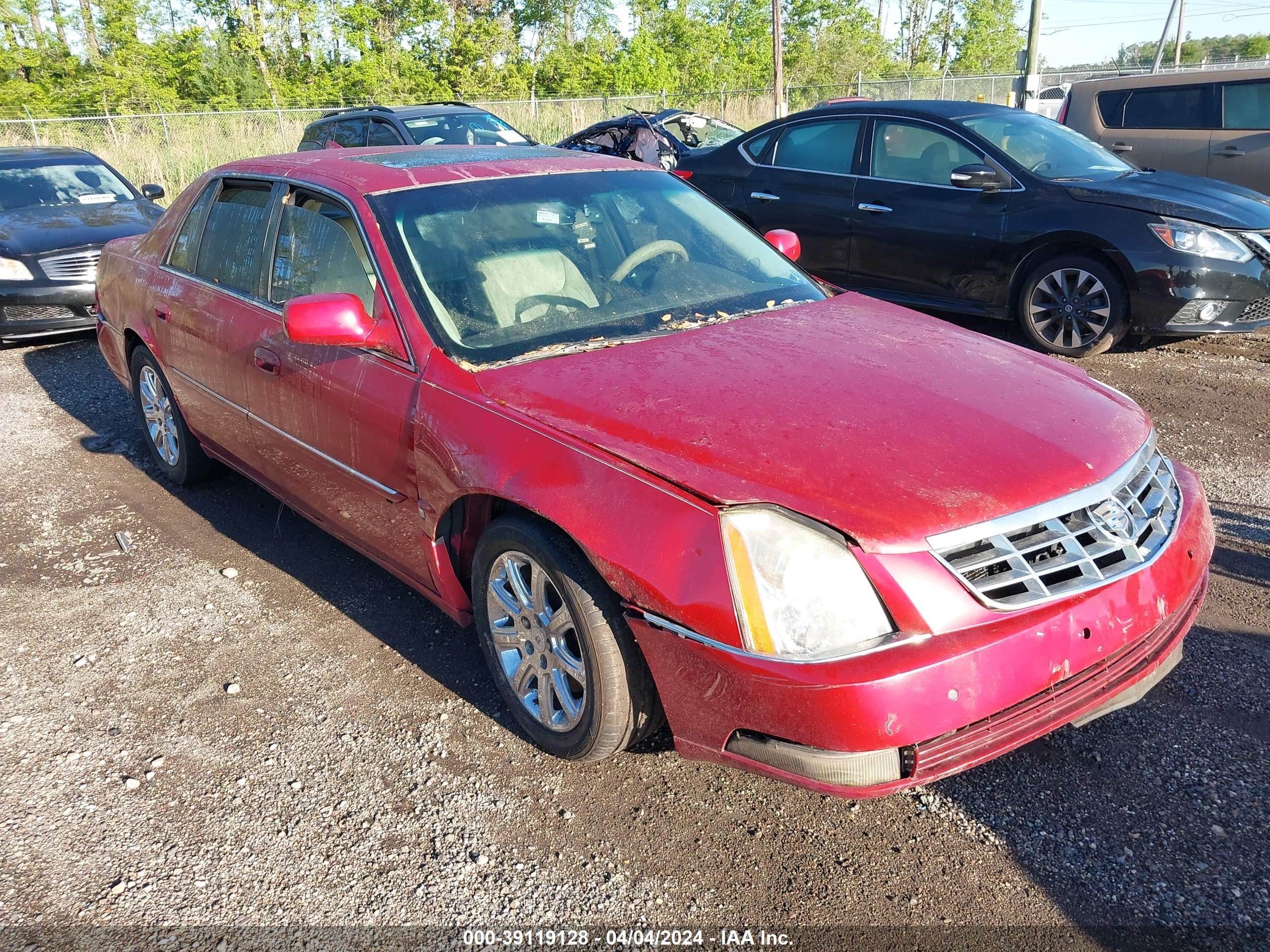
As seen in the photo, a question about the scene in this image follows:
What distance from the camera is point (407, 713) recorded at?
3209 millimetres

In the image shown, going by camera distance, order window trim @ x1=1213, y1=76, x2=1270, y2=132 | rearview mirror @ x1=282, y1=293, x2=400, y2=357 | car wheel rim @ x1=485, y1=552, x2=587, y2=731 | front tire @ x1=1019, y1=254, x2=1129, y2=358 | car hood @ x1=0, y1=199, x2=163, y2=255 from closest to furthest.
→ car wheel rim @ x1=485, y1=552, x2=587, y2=731
rearview mirror @ x1=282, y1=293, x2=400, y2=357
front tire @ x1=1019, y1=254, x2=1129, y2=358
car hood @ x1=0, y1=199, x2=163, y2=255
window trim @ x1=1213, y1=76, x2=1270, y2=132

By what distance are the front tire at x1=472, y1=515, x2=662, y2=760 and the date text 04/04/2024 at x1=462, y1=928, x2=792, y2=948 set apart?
510 millimetres

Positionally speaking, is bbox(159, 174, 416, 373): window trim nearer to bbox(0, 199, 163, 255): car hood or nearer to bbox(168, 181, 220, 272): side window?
bbox(168, 181, 220, 272): side window

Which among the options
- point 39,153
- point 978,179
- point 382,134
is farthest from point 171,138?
point 978,179

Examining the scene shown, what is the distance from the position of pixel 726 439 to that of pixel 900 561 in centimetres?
55

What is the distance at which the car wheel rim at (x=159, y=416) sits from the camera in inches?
198

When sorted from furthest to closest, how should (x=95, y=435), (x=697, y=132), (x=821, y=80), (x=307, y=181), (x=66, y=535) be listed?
(x=821, y=80), (x=697, y=132), (x=95, y=435), (x=66, y=535), (x=307, y=181)

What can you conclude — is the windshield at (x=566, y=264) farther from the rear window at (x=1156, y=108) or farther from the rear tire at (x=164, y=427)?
the rear window at (x=1156, y=108)

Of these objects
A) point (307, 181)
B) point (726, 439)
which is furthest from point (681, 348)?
point (307, 181)

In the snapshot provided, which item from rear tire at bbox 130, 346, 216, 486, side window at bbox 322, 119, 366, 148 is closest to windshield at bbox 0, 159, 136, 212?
side window at bbox 322, 119, 366, 148

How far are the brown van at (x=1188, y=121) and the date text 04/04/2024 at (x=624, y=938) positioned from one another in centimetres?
1032

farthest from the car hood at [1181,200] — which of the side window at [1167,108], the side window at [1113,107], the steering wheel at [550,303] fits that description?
the steering wheel at [550,303]

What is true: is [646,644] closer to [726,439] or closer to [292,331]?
[726,439]

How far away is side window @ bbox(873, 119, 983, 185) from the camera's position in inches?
280
